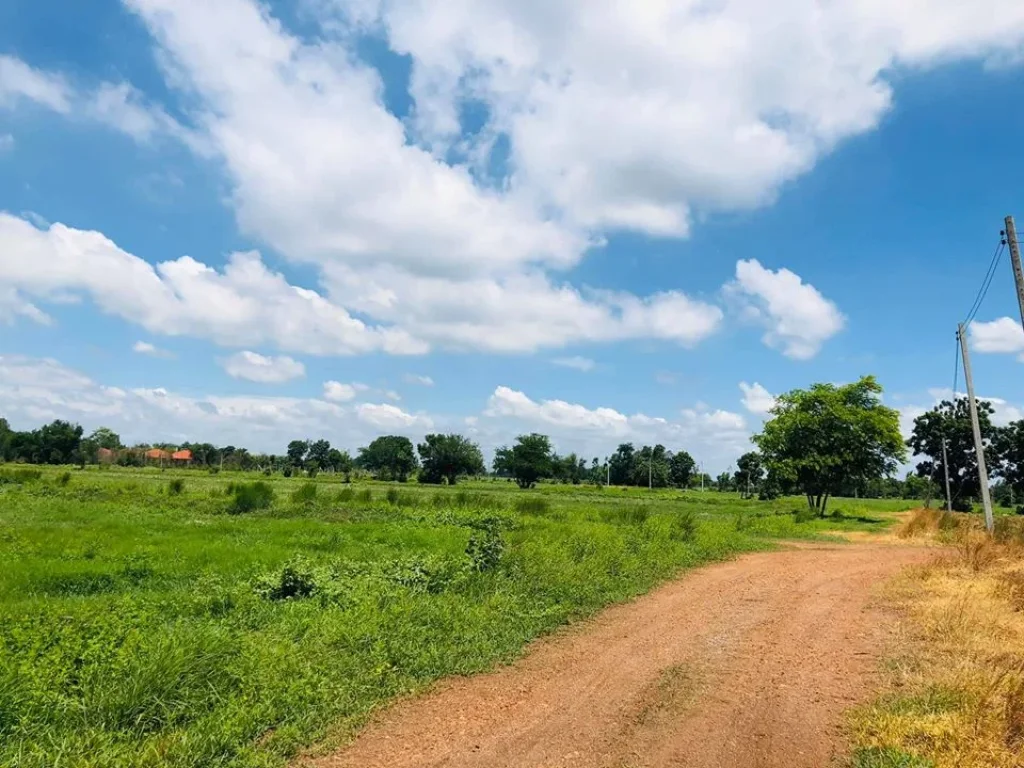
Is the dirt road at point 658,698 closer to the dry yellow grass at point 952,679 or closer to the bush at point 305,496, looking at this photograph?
the dry yellow grass at point 952,679

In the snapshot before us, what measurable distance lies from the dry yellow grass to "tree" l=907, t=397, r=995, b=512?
61234 mm

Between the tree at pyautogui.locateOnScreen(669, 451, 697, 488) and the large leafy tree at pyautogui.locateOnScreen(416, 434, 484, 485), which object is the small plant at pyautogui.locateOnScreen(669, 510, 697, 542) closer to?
the large leafy tree at pyautogui.locateOnScreen(416, 434, 484, 485)

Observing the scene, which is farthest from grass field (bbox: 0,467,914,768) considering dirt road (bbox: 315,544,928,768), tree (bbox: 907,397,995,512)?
tree (bbox: 907,397,995,512)

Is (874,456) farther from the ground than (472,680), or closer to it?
farther from the ground

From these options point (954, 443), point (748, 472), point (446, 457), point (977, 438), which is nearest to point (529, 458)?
point (446, 457)

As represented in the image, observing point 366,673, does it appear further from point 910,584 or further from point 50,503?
point 50,503

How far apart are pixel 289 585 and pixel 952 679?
9.42 meters

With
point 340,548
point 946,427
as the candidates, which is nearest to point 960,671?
point 340,548

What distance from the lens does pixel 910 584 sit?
13.0 metres

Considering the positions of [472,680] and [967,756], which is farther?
[472,680]

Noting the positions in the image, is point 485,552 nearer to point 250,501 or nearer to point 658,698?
point 658,698

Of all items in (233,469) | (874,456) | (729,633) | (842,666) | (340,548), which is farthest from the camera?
(233,469)

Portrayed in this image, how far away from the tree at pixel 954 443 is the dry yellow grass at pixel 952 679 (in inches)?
2411

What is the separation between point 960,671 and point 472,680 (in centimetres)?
548
